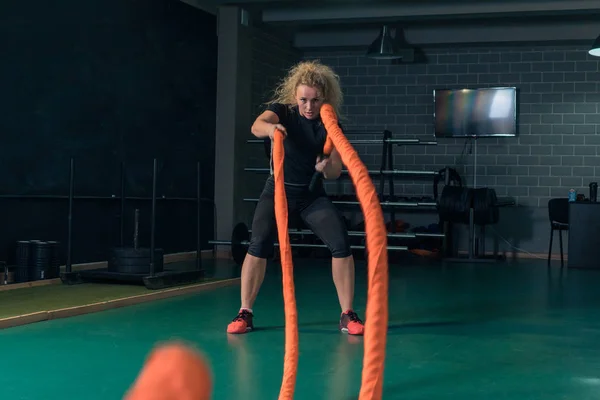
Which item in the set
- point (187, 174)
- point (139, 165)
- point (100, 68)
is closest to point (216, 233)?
point (187, 174)

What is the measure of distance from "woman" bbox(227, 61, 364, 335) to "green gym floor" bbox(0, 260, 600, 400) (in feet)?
0.83

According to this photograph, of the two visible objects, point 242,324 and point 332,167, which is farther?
point 242,324

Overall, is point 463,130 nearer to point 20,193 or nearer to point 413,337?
point 20,193

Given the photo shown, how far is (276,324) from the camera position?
195 inches

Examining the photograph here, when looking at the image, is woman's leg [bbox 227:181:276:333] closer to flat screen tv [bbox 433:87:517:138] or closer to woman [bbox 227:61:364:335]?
woman [bbox 227:61:364:335]

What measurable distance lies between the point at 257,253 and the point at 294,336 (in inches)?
83.0

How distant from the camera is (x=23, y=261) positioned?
22.4 feet

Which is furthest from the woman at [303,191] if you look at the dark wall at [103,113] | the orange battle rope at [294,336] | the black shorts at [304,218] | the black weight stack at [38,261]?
the dark wall at [103,113]

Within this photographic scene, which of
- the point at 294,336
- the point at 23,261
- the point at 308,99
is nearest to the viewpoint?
the point at 294,336

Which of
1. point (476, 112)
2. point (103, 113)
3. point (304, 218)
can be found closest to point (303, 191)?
point (304, 218)

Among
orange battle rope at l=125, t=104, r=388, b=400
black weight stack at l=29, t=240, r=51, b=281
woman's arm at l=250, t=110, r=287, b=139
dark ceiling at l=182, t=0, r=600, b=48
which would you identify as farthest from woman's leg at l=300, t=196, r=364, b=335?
dark ceiling at l=182, t=0, r=600, b=48

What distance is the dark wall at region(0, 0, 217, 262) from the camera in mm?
7074

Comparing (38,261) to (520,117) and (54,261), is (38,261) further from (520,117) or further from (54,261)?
(520,117)

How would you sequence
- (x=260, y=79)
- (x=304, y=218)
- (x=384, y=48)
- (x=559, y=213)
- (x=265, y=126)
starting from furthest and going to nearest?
(x=260, y=79)
(x=384, y=48)
(x=559, y=213)
(x=304, y=218)
(x=265, y=126)
